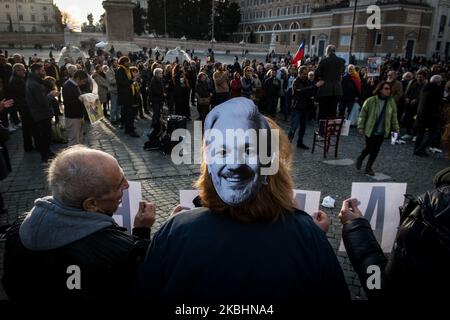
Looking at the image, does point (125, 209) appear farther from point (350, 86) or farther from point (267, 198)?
point (350, 86)

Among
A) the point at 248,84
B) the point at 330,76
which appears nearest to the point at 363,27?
the point at 248,84

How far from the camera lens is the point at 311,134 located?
33.8 feet

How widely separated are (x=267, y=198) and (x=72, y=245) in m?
0.89

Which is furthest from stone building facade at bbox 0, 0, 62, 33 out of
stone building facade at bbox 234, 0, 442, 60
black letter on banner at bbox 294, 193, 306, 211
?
black letter on banner at bbox 294, 193, 306, 211

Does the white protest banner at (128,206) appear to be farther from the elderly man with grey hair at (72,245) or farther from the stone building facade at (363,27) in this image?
the stone building facade at (363,27)

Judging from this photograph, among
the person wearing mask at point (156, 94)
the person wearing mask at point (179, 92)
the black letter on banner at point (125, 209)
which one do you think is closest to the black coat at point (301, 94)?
the person wearing mask at point (156, 94)

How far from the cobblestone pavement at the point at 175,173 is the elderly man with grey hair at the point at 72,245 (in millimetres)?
2872

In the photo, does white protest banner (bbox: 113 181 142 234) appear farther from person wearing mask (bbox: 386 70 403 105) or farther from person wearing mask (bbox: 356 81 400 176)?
person wearing mask (bbox: 386 70 403 105)

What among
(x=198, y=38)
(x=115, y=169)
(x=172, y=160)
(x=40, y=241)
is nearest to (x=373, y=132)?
(x=172, y=160)

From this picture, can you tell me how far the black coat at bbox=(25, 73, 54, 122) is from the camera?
6590 mm

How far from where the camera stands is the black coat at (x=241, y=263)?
124cm

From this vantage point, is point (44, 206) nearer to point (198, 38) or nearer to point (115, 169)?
point (115, 169)

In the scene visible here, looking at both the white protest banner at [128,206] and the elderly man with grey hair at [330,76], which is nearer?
the white protest banner at [128,206]

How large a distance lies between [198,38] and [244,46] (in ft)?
46.0
